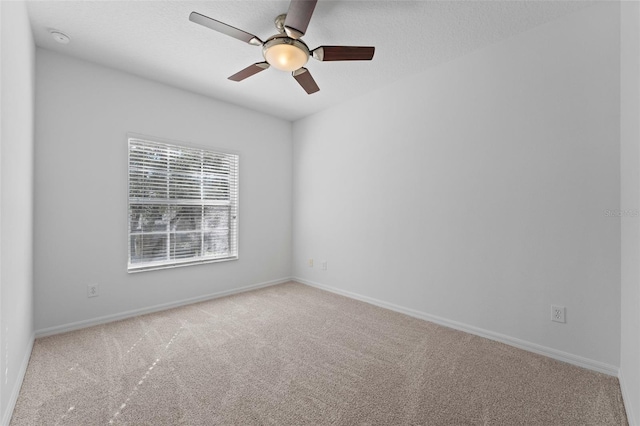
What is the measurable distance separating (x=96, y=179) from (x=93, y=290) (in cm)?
110

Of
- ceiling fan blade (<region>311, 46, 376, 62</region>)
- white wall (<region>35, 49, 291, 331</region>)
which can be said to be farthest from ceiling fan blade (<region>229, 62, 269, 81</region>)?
white wall (<region>35, 49, 291, 331</region>)

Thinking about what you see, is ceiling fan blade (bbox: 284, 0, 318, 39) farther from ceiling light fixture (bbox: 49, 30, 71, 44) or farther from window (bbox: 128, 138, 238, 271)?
window (bbox: 128, 138, 238, 271)

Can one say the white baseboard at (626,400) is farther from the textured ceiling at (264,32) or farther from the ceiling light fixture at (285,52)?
the ceiling light fixture at (285,52)

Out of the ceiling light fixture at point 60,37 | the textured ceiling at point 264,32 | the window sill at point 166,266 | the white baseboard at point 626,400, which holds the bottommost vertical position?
the white baseboard at point 626,400

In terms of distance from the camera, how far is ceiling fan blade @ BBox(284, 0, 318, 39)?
67.5 inches

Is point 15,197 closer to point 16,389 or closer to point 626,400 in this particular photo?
point 16,389

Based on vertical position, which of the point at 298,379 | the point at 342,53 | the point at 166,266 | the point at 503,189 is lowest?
the point at 298,379

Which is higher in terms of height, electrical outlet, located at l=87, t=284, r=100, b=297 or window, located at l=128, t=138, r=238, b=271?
window, located at l=128, t=138, r=238, b=271

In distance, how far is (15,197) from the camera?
72.7 inches

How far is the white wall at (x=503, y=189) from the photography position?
2.10m

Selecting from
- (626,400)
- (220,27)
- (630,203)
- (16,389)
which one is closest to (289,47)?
(220,27)

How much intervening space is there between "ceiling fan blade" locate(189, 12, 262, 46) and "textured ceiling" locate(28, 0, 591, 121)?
24cm

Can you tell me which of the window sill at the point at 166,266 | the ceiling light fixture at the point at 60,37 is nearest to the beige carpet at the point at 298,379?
the window sill at the point at 166,266

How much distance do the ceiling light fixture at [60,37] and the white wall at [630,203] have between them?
400 cm
